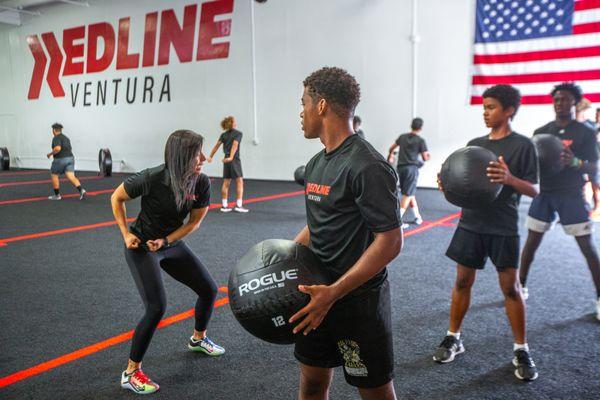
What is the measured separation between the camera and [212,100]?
1270cm

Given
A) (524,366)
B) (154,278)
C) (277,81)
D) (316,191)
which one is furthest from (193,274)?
(277,81)

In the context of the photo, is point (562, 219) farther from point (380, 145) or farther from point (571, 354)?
point (380, 145)

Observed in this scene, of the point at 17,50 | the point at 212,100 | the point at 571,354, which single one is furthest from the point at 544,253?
the point at 17,50

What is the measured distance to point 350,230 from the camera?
5.30 feet

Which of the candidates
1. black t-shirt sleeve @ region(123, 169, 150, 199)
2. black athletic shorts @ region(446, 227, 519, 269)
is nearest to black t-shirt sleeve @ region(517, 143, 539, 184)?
black athletic shorts @ region(446, 227, 519, 269)

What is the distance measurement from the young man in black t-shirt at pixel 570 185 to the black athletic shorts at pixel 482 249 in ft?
3.70

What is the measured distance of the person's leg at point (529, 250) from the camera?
3598 millimetres

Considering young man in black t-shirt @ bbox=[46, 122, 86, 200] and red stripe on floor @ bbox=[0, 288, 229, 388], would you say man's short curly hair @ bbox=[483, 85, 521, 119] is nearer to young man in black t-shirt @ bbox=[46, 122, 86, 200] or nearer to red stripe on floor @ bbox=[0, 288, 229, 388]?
red stripe on floor @ bbox=[0, 288, 229, 388]

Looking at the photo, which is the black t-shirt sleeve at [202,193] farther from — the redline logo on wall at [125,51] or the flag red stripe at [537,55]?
the redline logo on wall at [125,51]

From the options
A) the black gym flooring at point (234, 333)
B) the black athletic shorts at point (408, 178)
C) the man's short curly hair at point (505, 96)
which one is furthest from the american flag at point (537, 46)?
the man's short curly hair at point (505, 96)

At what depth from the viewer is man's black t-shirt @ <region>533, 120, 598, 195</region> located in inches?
135

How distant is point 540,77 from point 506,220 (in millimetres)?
7020

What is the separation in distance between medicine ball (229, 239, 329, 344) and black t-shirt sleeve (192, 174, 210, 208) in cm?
120

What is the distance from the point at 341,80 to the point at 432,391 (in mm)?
1741
